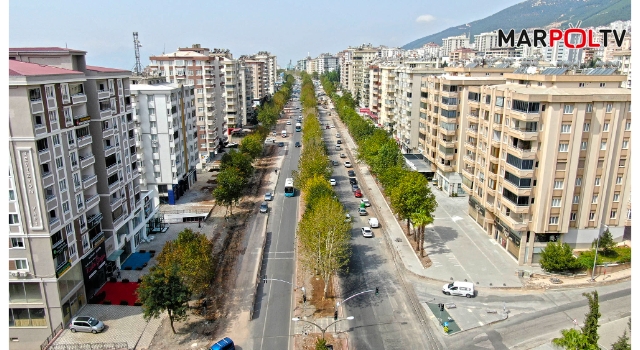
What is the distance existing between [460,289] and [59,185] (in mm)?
36351

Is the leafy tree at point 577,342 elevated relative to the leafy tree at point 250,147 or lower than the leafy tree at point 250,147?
lower

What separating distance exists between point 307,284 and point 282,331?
26.5ft

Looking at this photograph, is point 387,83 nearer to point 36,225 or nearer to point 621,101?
point 621,101

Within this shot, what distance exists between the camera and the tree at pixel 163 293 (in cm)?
3431

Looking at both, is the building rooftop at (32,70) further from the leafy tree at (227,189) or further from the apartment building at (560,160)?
the apartment building at (560,160)

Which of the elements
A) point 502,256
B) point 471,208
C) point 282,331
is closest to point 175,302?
point 282,331

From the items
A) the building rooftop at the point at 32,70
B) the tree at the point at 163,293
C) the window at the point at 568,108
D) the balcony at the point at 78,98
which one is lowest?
the tree at the point at 163,293

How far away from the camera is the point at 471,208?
202 feet

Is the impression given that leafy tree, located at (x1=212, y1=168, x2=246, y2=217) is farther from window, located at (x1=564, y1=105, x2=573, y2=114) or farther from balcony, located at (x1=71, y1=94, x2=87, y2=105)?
window, located at (x1=564, y1=105, x2=573, y2=114)

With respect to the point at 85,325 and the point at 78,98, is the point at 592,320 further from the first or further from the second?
the point at 78,98

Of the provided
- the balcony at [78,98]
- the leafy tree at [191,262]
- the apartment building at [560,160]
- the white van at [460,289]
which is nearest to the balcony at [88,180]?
the balcony at [78,98]

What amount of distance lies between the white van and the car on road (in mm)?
30921

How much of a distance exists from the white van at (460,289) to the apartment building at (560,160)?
9.51 m
